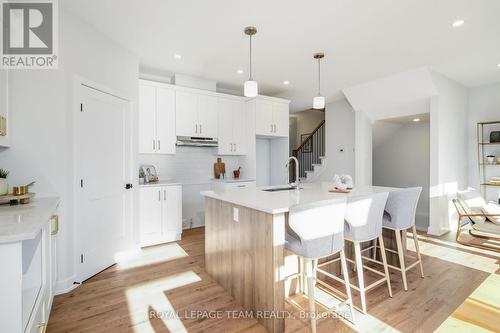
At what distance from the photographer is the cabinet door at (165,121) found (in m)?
4.16

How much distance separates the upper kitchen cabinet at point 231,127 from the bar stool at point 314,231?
3.21m

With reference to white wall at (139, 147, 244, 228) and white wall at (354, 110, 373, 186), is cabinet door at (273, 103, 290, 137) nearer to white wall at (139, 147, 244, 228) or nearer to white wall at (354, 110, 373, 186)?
white wall at (139, 147, 244, 228)

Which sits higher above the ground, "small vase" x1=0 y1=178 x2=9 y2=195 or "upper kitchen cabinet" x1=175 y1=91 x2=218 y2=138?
"upper kitchen cabinet" x1=175 y1=91 x2=218 y2=138

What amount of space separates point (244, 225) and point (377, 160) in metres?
6.41

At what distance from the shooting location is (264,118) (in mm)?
5145

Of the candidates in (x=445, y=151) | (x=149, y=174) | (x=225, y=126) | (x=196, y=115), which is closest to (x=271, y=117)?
(x=225, y=126)

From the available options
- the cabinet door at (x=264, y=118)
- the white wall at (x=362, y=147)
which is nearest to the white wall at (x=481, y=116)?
the white wall at (x=362, y=147)

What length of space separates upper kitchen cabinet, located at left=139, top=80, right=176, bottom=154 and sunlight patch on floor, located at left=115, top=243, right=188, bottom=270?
60.7 inches

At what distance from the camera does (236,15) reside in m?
2.62

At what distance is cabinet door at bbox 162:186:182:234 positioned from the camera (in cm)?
397

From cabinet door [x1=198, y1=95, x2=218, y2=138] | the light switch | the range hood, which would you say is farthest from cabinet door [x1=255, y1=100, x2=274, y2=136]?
the light switch

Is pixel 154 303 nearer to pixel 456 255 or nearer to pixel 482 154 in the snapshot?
pixel 456 255

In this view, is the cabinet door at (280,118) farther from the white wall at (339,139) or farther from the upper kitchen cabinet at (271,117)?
the white wall at (339,139)

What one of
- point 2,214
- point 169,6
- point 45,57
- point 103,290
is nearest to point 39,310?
point 2,214
